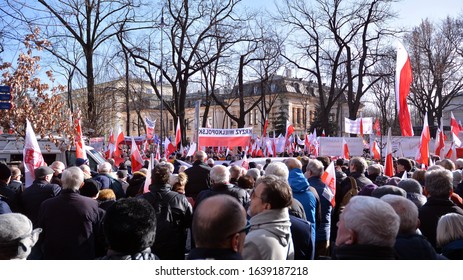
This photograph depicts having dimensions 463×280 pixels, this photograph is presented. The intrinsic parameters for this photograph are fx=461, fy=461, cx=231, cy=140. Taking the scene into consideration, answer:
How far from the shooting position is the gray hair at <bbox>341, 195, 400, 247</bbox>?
2621mm

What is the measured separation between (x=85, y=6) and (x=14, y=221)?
1932 centimetres

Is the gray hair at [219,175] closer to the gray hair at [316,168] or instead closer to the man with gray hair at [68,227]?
the gray hair at [316,168]

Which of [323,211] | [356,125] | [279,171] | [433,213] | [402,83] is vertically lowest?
[323,211]

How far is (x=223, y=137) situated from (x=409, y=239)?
41.4ft

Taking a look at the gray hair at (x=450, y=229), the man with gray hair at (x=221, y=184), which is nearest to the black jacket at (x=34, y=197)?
the man with gray hair at (x=221, y=184)

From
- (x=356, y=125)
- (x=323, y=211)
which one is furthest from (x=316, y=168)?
(x=356, y=125)

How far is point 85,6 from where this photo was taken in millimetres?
20328

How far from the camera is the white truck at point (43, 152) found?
12.9 m

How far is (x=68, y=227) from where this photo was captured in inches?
174

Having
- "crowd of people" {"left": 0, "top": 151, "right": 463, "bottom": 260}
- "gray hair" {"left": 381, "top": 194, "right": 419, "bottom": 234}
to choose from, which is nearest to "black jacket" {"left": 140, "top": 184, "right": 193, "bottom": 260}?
"crowd of people" {"left": 0, "top": 151, "right": 463, "bottom": 260}

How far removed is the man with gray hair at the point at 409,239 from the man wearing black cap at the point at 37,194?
415cm

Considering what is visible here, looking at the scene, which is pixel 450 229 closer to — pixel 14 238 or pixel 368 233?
pixel 368 233

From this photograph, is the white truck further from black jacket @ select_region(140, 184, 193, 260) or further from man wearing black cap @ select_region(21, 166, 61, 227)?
black jacket @ select_region(140, 184, 193, 260)

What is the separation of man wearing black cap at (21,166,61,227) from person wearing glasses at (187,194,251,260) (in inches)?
152
